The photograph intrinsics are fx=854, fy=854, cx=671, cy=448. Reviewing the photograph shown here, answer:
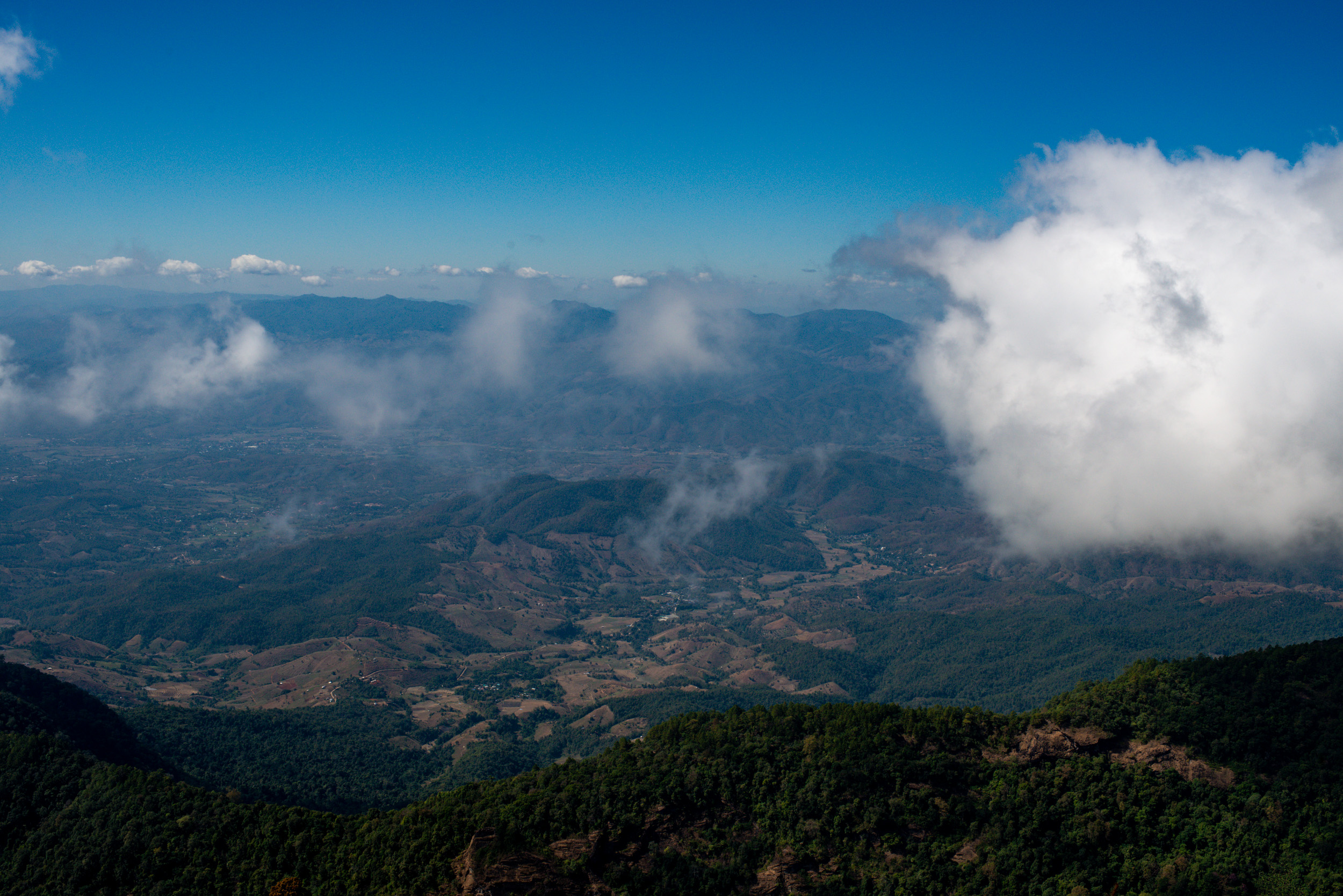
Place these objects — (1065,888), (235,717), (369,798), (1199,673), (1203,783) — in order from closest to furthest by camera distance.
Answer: (1065,888)
(1203,783)
(1199,673)
(369,798)
(235,717)

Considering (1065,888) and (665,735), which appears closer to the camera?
(1065,888)

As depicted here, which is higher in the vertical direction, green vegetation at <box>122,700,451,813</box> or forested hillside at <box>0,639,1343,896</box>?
forested hillside at <box>0,639,1343,896</box>

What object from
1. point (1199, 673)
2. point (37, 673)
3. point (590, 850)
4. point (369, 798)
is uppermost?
point (1199, 673)

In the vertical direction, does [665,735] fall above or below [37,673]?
above

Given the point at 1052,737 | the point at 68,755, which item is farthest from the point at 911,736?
the point at 68,755

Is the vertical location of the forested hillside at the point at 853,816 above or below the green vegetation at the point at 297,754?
above

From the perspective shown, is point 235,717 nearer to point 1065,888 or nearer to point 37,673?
point 37,673

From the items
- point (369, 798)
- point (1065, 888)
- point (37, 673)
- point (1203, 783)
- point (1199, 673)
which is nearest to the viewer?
point (1065, 888)

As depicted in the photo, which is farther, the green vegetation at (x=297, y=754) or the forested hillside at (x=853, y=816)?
the green vegetation at (x=297, y=754)

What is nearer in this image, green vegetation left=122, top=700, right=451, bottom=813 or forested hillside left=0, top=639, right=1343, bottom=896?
forested hillside left=0, top=639, right=1343, bottom=896
